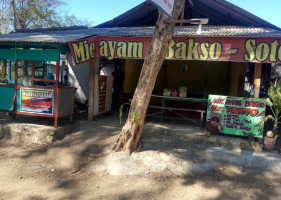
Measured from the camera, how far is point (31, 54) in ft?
21.6

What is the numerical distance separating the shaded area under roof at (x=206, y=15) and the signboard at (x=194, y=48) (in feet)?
9.69

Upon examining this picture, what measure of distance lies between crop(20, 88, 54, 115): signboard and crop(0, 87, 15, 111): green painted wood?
43cm

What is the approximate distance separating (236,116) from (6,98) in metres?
6.22

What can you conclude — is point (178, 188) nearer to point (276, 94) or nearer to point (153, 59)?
point (153, 59)

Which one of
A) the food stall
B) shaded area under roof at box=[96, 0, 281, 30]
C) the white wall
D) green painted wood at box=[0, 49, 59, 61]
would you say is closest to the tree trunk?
the food stall

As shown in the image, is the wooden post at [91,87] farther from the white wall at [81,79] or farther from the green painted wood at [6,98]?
the white wall at [81,79]

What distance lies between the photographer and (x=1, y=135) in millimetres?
6863

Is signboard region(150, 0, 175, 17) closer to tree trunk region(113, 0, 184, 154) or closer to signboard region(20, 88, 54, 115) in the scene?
tree trunk region(113, 0, 184, 154)

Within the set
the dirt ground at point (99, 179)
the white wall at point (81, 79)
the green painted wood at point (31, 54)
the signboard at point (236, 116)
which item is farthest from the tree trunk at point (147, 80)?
the white wall at point (81, 79)

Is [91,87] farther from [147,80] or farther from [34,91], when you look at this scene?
[147,80]

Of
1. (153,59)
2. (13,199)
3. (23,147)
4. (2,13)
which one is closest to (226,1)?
(153,59)

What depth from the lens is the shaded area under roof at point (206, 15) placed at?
849 cm

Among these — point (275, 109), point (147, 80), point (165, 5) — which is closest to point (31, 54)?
point (147, 80)

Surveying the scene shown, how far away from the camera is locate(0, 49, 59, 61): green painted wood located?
638 centimetres
